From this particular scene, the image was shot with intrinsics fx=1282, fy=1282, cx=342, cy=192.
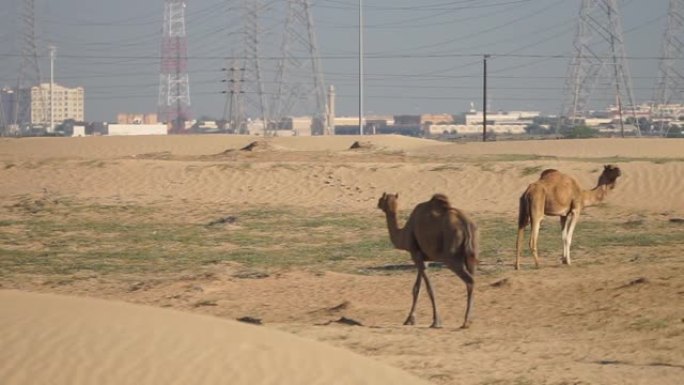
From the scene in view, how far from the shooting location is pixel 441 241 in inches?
566

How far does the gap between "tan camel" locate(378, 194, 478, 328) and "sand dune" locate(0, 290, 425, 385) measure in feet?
11.6

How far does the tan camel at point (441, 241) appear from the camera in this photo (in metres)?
14.1

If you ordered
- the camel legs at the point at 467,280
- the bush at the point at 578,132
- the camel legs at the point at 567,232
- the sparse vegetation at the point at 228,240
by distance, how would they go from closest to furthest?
the camel legs at the point at 467,280 → the camel legs at the point at 567,232 → the sparse vegetation at the point at 228,240 → the bush at the point at 578,132

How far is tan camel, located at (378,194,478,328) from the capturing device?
14.1 meters

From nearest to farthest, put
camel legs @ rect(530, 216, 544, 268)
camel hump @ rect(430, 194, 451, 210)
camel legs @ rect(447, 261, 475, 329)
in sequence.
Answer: camel legs @ rect(447, 261, 475, 329), camel hump @ rect(430, 194, 451, 210), camel legs @ rect(530, 216, 544, 268)

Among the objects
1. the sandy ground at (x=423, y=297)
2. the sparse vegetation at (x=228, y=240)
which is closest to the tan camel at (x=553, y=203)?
the sandy ground at (x=423, y=297)

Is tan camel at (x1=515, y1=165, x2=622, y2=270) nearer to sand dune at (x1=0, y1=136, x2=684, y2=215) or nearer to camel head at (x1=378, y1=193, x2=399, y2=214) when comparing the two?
camel head at (x1=378, y1=193, x2=399, y2=214)

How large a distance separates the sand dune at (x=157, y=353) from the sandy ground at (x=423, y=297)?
5 cm

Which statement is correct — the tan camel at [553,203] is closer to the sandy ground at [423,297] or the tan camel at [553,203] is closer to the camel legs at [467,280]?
the sandy ground at [423,297]

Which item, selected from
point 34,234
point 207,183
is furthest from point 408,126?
point 34,234

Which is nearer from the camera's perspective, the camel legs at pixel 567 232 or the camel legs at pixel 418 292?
the camel legs at pixel 418 292

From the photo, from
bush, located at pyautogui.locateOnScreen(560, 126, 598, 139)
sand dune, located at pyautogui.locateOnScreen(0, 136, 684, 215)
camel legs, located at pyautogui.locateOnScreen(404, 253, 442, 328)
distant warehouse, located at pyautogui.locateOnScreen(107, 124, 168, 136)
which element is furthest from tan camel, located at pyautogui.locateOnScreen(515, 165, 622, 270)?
distant warehouse, located at pyautogui.locateOnScreen(107, 124, 168, 136)

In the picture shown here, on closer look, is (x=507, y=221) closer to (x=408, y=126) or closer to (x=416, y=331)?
(x=416, y=331)

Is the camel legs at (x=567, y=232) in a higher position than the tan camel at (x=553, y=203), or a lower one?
lower
